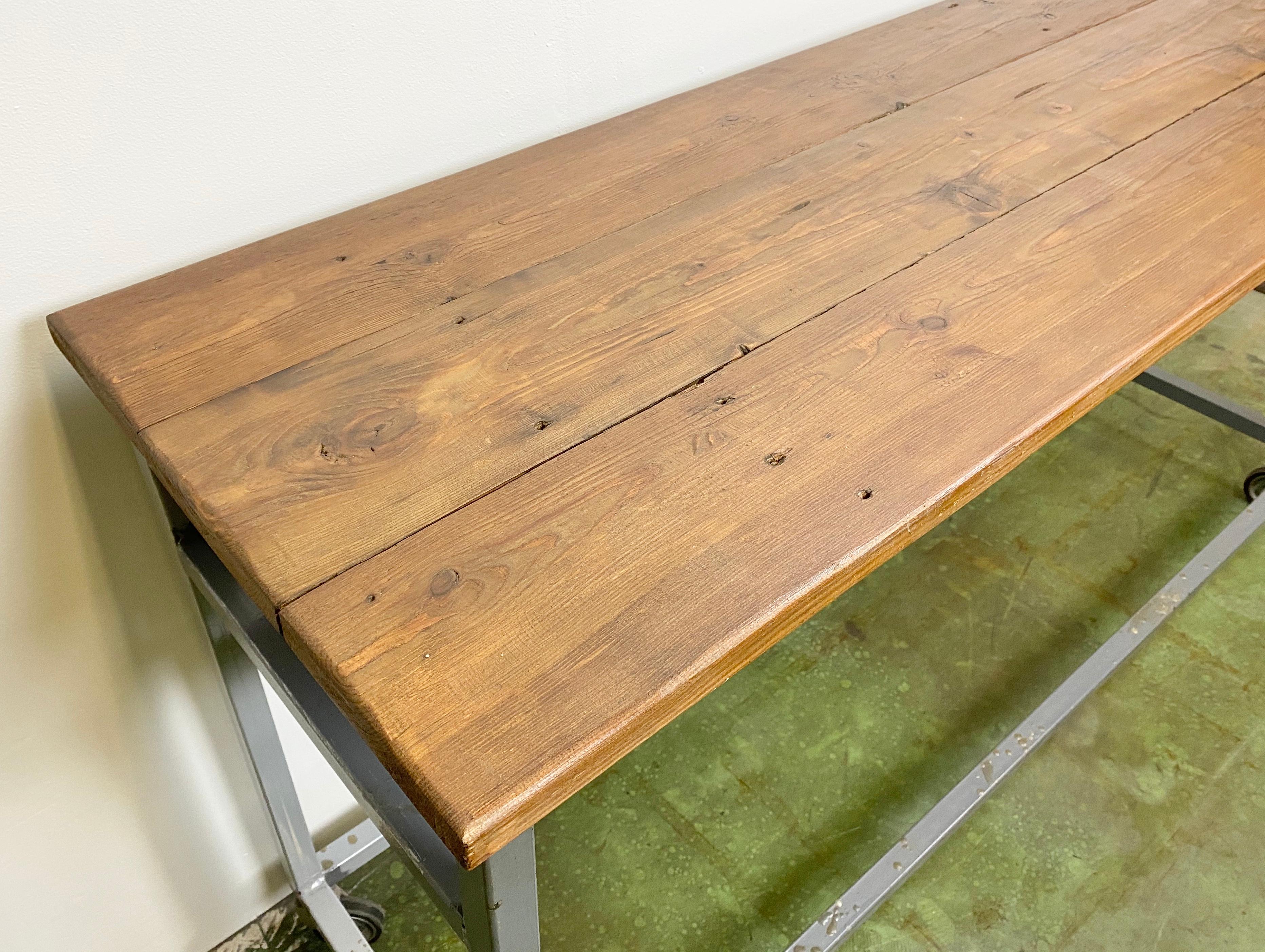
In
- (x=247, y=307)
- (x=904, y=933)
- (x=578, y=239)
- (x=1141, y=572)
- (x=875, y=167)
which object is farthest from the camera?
(x=1141, y=572)

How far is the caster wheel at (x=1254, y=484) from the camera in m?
2.06

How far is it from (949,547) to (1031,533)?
176mm

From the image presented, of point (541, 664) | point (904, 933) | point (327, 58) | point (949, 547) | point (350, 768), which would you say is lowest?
point (904, 933)

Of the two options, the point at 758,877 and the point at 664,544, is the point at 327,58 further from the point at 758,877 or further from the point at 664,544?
the point at 758,877

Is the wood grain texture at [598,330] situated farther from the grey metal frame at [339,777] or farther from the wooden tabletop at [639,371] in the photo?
the grey metal frame at [339,777]

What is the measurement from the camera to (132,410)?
782 millimetres

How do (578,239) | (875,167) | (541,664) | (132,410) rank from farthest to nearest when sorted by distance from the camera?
(875,167)
(578,239)
(132,410)
(541,664)

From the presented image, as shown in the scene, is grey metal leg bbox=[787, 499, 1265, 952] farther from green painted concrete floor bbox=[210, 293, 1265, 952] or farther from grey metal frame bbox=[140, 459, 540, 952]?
grey metal frame bbox=[140, 459, 540, 952]

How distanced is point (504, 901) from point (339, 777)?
0.36 meters

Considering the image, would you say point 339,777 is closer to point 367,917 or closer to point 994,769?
point 367,917

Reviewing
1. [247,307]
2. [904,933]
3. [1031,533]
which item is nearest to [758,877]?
[904,933]

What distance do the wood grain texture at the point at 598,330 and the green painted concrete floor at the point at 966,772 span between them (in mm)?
961

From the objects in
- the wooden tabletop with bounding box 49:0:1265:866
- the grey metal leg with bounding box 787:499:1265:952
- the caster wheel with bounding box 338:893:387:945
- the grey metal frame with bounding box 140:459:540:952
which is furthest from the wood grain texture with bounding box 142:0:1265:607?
the caster wheel with bounding box 338:893:387:945

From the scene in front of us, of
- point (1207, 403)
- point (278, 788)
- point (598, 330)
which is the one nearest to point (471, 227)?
point (598, 330)
